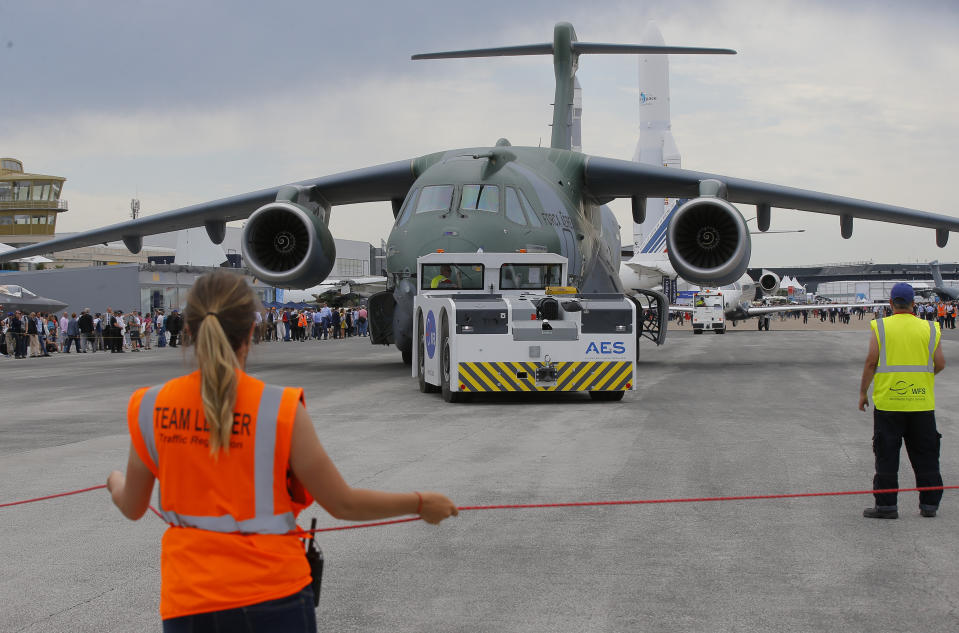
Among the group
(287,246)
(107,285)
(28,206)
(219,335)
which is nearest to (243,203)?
(287,246)

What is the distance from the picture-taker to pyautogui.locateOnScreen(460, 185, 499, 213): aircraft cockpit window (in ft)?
58.5

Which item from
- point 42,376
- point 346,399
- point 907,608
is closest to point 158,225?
point 42,376

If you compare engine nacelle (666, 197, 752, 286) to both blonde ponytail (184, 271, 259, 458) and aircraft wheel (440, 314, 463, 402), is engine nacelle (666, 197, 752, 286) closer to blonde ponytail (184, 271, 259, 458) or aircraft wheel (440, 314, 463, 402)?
aircraft wheel (440, 314, 463, 402)

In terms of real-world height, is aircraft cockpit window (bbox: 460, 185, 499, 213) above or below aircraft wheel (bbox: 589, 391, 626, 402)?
above

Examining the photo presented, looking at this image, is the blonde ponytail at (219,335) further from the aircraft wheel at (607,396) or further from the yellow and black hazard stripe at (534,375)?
the aircraft wheel at (607,396)

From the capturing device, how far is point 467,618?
5039 millimetres

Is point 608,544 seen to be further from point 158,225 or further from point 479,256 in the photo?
point 158,225

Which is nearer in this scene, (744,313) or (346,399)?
(346,399)

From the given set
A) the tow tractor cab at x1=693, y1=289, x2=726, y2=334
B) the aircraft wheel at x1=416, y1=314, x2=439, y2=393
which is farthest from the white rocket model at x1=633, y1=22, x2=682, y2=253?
the aircraft wheel at x1=416, y1=314, x2=439, y2=393

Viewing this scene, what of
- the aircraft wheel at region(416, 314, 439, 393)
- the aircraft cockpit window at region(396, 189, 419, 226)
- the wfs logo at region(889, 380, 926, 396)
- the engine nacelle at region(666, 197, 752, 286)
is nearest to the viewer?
the wfs logo at region(889, 380, 926, 396)

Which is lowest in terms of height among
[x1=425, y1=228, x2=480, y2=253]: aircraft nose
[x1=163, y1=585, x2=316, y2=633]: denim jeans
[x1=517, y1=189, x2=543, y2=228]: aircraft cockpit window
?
[x1=163, y1=585, x2=316, y2=633]: denim jeans

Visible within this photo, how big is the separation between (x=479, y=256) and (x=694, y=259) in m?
5.12

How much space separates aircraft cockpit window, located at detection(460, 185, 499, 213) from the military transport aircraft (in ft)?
0.06

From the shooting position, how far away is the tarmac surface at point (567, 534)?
513 cm
